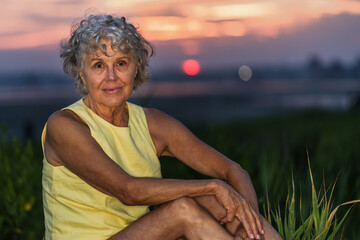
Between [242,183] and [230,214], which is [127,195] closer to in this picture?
[230,214]

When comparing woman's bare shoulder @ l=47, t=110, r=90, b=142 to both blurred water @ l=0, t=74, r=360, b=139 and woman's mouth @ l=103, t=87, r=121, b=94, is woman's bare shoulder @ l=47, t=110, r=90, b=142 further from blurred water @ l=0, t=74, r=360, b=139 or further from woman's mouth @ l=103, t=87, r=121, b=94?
blurred water @ l=0, t=74, r=360, b=139

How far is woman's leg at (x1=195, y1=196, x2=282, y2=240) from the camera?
9.70 feet

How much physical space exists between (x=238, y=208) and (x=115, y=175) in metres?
0.64

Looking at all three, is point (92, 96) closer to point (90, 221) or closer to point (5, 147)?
point (90, 221)

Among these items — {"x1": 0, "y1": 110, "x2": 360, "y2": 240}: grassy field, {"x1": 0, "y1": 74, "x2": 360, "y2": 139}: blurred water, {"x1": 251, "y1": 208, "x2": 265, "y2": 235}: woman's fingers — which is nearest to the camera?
{"x1": 251, "y1": 208, "x2": 265, "y2": 235}: woman's fingers

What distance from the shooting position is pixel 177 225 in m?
2.84

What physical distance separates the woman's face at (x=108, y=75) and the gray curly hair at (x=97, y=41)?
0.03 metres

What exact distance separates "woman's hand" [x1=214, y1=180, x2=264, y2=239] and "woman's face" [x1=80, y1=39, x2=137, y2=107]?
0.72 m

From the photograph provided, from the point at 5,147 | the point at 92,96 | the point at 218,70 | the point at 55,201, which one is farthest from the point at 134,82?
the point at 218,70

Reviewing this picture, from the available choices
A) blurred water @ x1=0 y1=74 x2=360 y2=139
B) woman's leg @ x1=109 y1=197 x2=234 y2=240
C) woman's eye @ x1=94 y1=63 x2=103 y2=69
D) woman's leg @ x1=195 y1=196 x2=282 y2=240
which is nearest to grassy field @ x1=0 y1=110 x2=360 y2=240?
woman's leg @ x1=195 y1=196 x2=282 y2=240

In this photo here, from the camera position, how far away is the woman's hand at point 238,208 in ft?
9.51

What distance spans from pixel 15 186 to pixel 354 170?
317cm

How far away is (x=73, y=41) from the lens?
10.5ft

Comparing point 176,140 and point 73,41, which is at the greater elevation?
point 73,41
